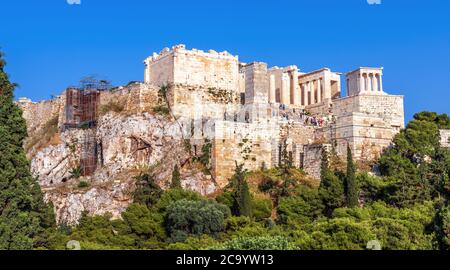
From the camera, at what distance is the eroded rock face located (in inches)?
2116

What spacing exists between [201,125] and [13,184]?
23426mm

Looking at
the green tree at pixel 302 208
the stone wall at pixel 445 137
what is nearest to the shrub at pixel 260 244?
the green tree at pixel 302 208

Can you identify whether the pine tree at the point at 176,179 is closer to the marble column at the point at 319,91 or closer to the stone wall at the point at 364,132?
the stone wall at the point at 364,132

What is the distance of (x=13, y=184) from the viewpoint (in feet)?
111

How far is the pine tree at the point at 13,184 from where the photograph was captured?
32500 millimetres

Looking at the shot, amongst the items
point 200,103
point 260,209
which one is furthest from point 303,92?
point 260,209

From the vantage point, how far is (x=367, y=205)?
4653 centimetres

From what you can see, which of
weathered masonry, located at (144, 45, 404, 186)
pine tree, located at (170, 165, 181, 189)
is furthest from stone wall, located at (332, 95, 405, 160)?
pine tree, located at (170, 165, 181, 189)

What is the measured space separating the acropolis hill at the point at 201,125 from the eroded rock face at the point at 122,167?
0.08 m

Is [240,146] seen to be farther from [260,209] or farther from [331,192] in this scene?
[331,192]

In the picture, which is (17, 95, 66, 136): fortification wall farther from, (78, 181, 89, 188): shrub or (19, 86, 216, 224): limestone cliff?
(78, 181, 89, 188): shrub

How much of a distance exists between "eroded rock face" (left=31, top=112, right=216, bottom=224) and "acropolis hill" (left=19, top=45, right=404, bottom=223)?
77 millimetres
